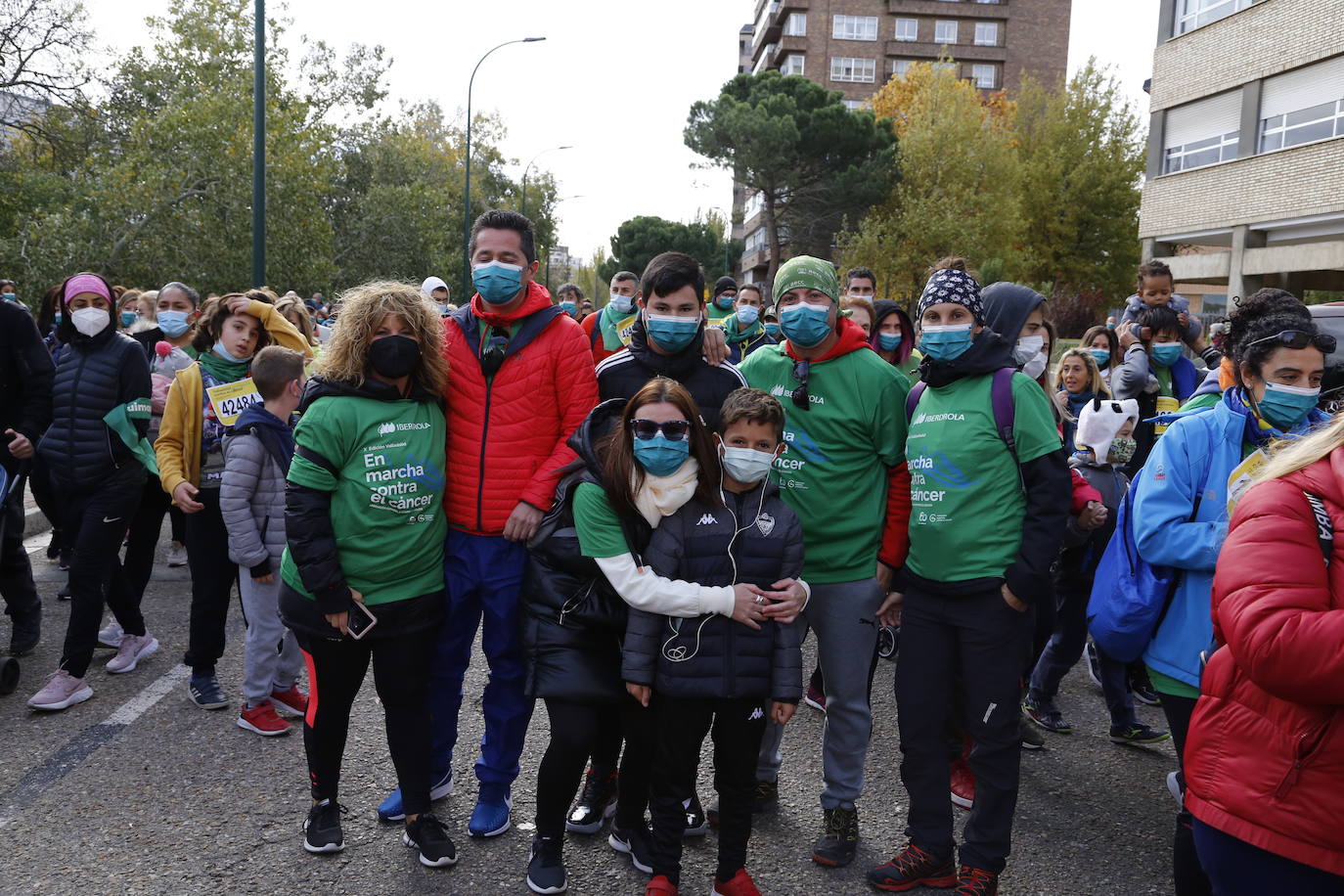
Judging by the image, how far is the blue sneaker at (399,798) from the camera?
12.8 ft

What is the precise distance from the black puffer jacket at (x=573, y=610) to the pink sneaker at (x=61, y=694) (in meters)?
2.91

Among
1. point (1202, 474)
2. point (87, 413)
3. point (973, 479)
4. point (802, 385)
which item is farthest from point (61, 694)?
point (1202, 474)

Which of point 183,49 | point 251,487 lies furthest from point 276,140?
point 251,487

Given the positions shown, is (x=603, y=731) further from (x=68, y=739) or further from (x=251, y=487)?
(x=68, y=739)

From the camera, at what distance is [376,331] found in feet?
11.6

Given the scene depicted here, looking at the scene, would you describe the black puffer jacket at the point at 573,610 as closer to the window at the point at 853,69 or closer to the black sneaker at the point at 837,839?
the black sneaker at the point at 837,839

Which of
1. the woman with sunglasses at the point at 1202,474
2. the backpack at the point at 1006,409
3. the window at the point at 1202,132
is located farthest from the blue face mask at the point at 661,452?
the window at the point at 1202,132

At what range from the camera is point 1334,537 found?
1.90 m

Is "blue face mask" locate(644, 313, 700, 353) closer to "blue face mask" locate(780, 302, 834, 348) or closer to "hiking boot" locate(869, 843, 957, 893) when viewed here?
"blue face mask" locate(780, 302, 834, 348)

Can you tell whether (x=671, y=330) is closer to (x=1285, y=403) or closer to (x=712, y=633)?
(x=712, y=633)

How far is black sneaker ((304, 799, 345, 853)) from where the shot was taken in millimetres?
3645

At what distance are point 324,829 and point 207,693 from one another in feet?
5.74

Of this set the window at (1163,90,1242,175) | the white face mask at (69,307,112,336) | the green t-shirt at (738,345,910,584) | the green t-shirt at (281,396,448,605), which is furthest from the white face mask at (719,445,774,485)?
the window at (1163,90,1242,175)

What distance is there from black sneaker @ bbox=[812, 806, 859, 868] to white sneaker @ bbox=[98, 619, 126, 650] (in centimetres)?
425
